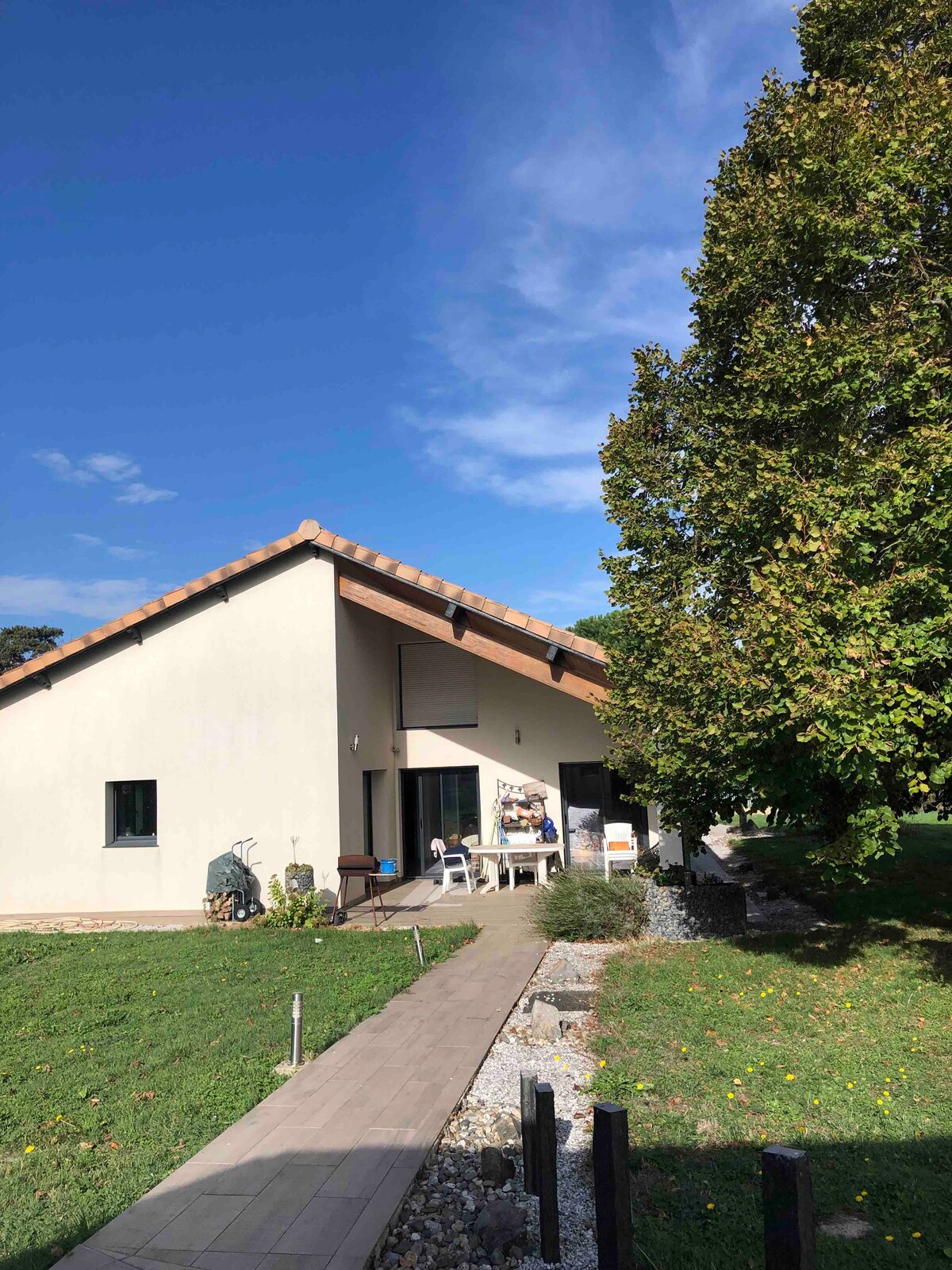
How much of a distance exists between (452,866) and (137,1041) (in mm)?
9452

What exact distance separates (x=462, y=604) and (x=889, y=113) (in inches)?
304

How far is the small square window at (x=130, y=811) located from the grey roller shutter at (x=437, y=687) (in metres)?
5.09

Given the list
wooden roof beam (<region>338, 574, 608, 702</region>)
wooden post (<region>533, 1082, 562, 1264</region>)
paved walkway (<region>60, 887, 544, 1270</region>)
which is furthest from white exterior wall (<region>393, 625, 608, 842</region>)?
wooden post (<region>533, 1082, 562, 1264</region>)

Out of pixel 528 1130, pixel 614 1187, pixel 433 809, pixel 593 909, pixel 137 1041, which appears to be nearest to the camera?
pixel 614 1187

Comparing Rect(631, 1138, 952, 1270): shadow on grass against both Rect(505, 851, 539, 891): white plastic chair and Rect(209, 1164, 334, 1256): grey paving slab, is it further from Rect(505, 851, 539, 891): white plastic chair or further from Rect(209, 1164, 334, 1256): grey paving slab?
Rect(505, 851, 539, 891): white plastic chair

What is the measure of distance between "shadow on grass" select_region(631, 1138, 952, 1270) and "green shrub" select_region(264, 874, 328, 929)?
8.77 meters

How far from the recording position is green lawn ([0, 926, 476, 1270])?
4.17 metres

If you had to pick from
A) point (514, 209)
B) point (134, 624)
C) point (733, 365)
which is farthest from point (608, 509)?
point (134, 624)

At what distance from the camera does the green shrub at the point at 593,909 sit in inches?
392

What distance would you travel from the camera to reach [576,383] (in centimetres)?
1656

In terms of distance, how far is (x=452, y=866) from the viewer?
51.5 ft

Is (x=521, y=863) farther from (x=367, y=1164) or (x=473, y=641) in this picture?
(x=367, y=1164)

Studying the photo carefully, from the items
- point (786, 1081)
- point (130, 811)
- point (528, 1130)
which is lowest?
point (786, 1081)

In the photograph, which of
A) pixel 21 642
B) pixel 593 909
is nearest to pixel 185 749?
pixel 593 909
